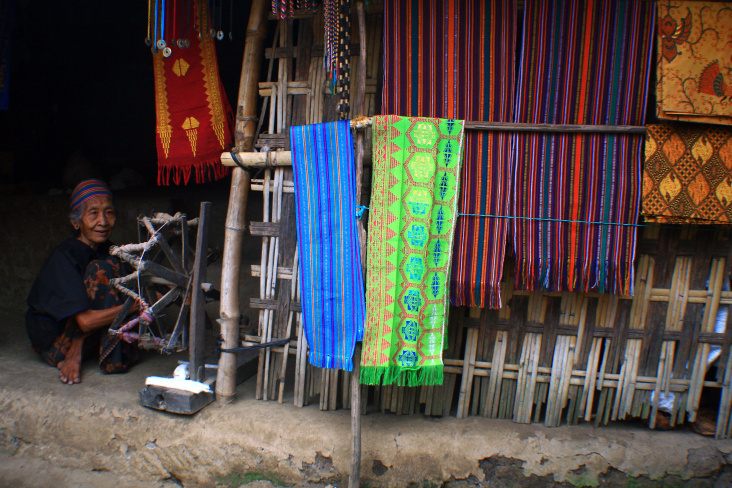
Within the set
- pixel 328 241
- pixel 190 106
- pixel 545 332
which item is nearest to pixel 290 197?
pixel 328 241

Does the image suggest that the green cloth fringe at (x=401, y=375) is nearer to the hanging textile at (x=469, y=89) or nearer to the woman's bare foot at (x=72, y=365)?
the hanging textile at (x=469, y=89)

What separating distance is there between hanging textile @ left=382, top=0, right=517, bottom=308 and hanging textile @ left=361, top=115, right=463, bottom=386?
0.13 meters

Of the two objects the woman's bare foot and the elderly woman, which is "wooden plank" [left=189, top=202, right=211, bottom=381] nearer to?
the elderly woman

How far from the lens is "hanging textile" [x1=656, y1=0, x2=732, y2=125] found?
273 centimetres

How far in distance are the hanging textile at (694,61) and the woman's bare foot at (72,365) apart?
4568 millimetres

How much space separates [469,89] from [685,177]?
1.40 m

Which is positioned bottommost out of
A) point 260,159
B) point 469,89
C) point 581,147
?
point 260,159

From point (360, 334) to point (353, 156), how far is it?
1.12 m

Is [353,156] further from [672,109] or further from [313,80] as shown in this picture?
[672,109]

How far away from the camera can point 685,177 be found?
2781 millimetres

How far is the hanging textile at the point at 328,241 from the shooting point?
290cm

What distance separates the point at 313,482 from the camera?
311 cm

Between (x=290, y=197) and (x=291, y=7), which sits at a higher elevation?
(x=291, y=7)

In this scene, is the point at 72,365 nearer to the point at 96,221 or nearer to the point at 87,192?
the point at 96,221
